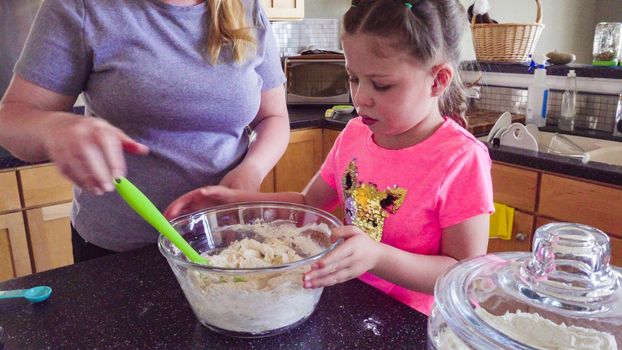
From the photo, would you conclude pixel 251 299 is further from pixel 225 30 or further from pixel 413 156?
pixel 225 30

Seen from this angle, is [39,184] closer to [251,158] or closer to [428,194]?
[251,158]

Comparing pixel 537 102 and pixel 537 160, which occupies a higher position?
pixel 537 102

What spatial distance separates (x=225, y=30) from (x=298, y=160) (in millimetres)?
1623

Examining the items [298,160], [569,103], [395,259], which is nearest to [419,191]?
[395,259]

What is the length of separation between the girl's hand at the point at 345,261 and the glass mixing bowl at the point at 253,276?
2cm

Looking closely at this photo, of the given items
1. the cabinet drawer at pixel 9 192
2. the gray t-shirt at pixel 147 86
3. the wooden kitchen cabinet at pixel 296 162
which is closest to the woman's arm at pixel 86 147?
the gray t-shirt at pixel 147 86

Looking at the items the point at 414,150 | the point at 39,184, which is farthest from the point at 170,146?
the point at 39,184

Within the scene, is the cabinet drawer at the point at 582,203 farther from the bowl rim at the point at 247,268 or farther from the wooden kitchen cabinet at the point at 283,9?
the wooden kitchen cabinet at the point at 283,9

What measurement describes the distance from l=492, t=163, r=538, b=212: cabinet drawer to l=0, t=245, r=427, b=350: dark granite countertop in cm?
123

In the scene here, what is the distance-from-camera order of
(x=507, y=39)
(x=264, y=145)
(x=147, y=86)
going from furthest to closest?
1. (x=507, y=39)
2. (x=264, y=145)
3. (x=147, y=86)

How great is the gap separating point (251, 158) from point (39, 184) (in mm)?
1285

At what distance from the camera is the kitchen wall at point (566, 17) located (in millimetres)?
4184

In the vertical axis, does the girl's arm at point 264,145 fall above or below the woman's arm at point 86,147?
below

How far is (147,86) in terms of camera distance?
3.16 feet
